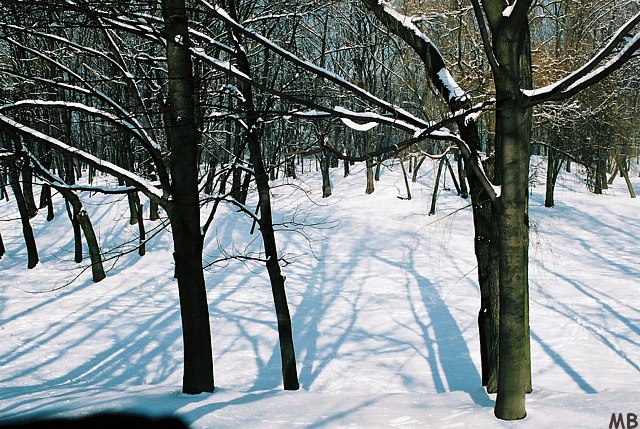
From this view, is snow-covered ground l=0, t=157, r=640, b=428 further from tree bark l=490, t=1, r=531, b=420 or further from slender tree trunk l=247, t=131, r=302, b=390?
slender tree trunk l=247, t=131, r=302, b=390

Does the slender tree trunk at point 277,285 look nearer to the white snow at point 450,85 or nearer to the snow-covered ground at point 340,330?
the snow-covered ground at point 340,330

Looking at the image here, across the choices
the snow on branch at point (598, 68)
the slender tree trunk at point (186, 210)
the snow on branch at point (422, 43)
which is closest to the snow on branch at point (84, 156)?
the slender tree trunk at point (186, 210)

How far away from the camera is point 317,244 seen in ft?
57.8

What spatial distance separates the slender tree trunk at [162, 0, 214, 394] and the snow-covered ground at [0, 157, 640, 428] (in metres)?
0.37

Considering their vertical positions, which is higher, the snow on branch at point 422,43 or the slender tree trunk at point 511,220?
the snow on branch at point 422,43

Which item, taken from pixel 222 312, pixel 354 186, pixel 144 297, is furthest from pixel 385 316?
pixel 354 186

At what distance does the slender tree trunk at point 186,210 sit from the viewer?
4.95 metres

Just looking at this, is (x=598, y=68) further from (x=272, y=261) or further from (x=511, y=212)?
(x=272, y=261)

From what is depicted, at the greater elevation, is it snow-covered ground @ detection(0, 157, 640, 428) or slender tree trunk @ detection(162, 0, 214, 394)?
slender tree trunk @ detection(162, 0, 214, 394)

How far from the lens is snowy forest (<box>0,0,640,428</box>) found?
3.91m

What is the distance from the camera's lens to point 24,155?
5590mm

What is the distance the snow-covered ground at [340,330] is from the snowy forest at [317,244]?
5 cm

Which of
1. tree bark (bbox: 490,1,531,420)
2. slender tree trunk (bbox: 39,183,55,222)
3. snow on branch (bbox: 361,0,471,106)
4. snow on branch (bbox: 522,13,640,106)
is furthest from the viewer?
slender tree trunk (bbox: 39,183,55,222)

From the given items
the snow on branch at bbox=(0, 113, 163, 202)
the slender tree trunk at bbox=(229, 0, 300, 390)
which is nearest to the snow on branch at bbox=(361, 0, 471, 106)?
the slender tree trunk at bbox=(229, 0, 300, 390)
